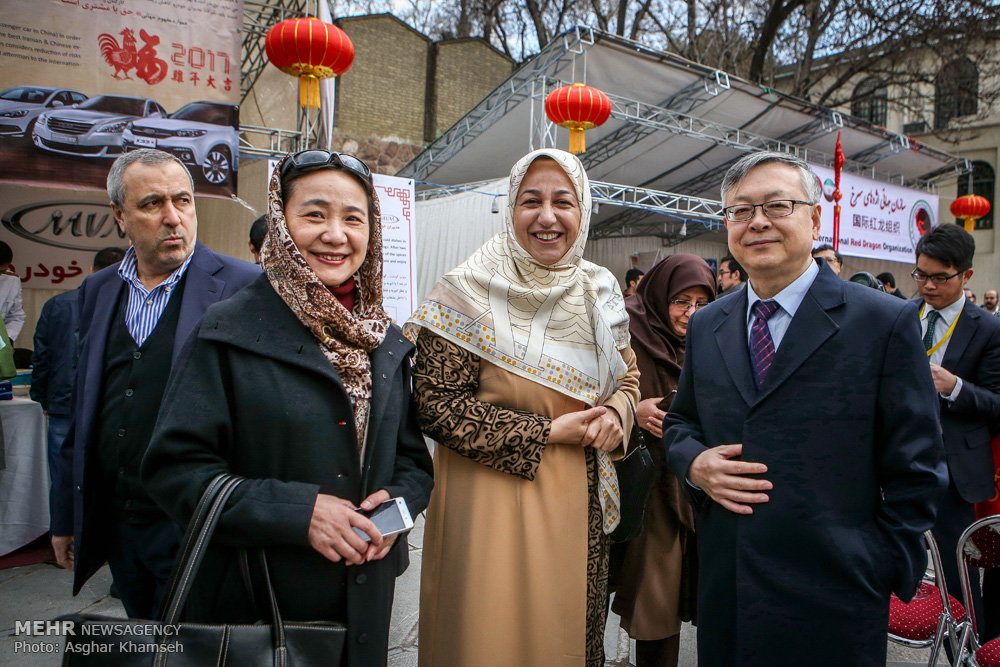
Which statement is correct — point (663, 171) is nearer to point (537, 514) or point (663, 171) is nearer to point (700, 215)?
point (700, 215)

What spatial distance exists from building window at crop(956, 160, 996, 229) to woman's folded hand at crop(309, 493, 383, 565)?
77.0 ft

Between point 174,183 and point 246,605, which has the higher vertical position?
point 174,183

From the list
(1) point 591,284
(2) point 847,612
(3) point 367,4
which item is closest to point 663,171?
(1) point 591,284

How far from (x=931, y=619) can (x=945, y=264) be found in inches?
59.2

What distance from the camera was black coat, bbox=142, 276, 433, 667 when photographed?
1207 mm

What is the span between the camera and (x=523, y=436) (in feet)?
5.46

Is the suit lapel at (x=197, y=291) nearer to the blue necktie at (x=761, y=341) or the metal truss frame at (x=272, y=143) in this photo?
the blue necktie at (x=761, y=341)

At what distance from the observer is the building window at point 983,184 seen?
18.8 m

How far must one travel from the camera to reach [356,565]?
4.32 feet

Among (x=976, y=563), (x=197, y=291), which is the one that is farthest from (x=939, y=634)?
(x=197, y=291)

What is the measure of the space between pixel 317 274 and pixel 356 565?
0.66 meters

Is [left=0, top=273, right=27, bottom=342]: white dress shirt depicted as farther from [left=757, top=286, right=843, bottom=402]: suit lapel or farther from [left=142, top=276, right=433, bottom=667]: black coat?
[left=757, top=286, right=843, bottom=402]: suit lapel

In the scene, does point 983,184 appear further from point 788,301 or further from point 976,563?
point 788,301

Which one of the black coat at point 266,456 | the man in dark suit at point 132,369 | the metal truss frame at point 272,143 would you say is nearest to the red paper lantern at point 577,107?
the metal truss frame at point 272,143
